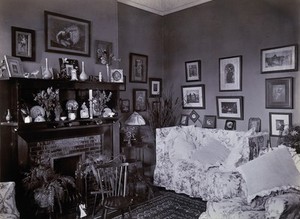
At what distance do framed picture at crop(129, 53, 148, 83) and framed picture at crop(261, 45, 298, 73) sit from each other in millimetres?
2347

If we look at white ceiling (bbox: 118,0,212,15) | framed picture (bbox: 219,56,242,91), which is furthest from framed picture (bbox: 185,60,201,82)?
white ceiling (bbox: 118,0,212,15)

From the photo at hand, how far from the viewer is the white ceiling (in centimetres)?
552

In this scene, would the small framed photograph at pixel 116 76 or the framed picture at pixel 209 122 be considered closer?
the small framed photograph at pixel 116 76

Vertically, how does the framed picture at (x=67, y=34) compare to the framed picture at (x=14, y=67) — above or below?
above

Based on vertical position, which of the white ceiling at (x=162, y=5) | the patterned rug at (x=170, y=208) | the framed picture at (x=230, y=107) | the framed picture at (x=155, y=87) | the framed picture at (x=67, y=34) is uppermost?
the white ceiling at (x=162, y=5)

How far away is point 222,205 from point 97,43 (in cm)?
328

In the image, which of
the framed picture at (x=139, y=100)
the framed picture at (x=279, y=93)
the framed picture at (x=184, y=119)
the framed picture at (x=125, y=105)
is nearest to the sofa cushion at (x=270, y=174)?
the framed picture at (x=279, y=93)

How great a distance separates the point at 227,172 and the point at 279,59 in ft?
6.57

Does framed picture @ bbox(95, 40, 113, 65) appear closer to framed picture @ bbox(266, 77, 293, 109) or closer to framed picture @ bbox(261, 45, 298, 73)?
framed picture @ bbox(261, 45, 298, 73)

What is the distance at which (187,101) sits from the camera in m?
5.73

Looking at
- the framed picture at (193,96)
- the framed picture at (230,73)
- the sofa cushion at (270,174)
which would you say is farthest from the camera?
the framed picture at (193,96)

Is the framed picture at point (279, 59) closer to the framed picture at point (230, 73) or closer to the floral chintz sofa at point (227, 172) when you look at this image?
the framed picture at point (230, 73)

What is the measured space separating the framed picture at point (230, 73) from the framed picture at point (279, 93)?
1.78 ft

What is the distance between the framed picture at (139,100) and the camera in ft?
18.3
